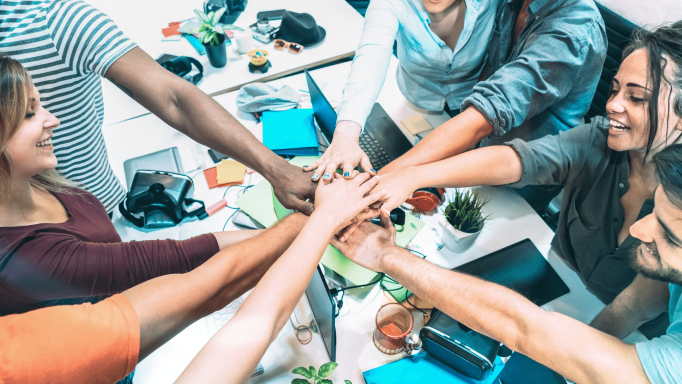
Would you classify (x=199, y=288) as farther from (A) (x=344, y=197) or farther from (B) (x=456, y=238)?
(B) (x=456, y=238)

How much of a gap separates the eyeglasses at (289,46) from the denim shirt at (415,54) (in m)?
0.73

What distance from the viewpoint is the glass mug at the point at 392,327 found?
1.12m

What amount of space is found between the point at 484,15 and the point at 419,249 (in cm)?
101

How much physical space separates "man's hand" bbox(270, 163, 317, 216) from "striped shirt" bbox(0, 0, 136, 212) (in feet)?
2.16

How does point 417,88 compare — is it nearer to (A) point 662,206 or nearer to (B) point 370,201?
(B) point 370,201

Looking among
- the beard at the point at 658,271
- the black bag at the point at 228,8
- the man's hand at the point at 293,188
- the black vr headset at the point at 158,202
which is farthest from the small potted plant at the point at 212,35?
the beard at the point at 658,271

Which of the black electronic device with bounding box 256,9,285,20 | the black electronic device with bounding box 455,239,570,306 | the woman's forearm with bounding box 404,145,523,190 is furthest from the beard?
the black electronic device with bounding box 256,9,285,20

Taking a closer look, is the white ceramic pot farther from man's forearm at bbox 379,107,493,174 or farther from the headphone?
man's forearm at bbox 379,107,493,174

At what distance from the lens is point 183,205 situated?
146 centimetres

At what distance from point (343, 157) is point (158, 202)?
0.74 meters

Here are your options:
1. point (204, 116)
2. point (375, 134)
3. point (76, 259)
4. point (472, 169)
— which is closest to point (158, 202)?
point (204, 116)

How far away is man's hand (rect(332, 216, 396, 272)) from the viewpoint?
47.0 inches

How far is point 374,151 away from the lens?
1.64 meters

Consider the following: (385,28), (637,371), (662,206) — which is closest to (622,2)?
(385,28)
